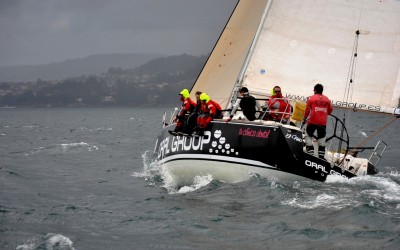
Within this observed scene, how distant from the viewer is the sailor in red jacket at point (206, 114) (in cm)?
1470

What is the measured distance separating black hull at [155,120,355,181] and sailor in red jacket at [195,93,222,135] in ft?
0.51

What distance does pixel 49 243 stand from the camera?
34.8 ft

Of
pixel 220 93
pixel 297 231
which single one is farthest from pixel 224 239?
pixel 220 93

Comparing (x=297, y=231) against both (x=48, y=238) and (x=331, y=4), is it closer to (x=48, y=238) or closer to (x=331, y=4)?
(x=48, y=238)

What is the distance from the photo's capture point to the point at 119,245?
1054 centimetres

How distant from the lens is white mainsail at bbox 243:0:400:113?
16953 mm

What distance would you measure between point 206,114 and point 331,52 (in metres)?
4.43

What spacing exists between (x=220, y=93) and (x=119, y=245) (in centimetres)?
842

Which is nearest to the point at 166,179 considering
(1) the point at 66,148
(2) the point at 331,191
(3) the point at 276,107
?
(3) the point at 276,107

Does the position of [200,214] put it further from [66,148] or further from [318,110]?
[66,148]

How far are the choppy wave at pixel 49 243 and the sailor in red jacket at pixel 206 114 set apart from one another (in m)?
4.65

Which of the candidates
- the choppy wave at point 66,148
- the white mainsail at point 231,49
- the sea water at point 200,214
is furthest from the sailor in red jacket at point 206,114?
the choppy wave at point 66,148

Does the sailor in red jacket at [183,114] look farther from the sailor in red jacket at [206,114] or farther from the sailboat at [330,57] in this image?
the sailor in red jacket at [206,114]

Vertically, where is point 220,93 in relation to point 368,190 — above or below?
above
